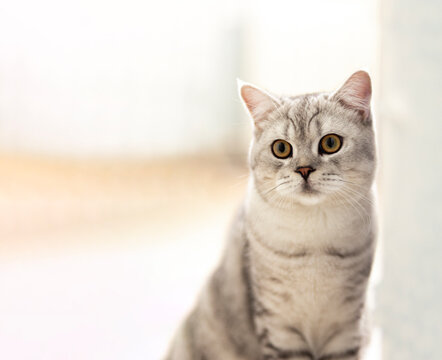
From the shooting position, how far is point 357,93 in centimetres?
96

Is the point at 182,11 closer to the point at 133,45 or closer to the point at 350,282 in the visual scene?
the point at 133,45

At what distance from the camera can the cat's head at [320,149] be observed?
939 millimetres

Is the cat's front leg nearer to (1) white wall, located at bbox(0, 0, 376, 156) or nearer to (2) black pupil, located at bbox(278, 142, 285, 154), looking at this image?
(2) black pupil, located at bbox(278, 142, 285, 154)

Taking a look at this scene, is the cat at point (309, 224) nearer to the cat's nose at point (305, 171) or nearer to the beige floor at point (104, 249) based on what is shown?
the cat's nose at point (305, 171)

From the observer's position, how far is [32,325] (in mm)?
1776

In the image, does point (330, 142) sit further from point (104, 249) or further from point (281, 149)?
point (104, 249)

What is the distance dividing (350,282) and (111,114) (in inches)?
103

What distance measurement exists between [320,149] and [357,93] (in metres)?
0.12

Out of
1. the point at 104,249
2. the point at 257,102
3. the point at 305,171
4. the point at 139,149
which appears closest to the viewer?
the point at 305,171

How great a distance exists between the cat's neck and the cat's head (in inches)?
0.8

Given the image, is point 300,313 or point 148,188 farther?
point 148,188

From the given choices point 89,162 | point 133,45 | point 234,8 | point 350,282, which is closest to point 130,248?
point 89,162

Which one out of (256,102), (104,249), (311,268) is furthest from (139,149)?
(311,268)

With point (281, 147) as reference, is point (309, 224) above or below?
below
